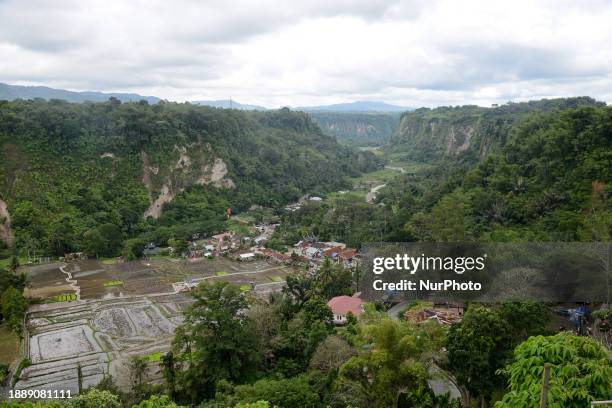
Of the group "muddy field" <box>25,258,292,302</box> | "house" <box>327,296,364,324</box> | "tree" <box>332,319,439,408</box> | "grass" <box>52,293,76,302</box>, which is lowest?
"muddy field" <box>25,258,292,302</box>

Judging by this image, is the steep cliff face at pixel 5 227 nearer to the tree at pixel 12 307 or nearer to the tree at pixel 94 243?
the tree at pixel 94 243

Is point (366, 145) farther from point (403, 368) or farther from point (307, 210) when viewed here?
point (403, 368)

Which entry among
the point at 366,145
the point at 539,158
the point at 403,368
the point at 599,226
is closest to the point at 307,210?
the point at 539,158

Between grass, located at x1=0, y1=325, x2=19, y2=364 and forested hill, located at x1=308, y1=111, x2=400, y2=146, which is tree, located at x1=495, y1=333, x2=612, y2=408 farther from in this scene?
forested hill, located at x1=308, y1=111, x2=400, y2=146

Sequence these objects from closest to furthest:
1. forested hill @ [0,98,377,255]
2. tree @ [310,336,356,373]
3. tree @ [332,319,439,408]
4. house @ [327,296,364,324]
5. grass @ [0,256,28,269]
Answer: tree @ [332,319,439,408], tree @ [310,336,356,373], house @ [327,296,364,324], grass @ [0,256,28,269], forested hill @ [0,98,377,255]

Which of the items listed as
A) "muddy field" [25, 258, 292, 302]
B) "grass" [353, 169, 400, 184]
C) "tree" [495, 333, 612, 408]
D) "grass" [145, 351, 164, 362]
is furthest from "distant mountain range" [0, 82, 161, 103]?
"tree" [495, 333, 612, 408]

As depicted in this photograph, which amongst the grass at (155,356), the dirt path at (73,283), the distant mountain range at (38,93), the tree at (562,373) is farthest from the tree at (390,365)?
the distant mountain range at (38,93)

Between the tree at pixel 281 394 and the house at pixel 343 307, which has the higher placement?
the tree at pixel 281 394
